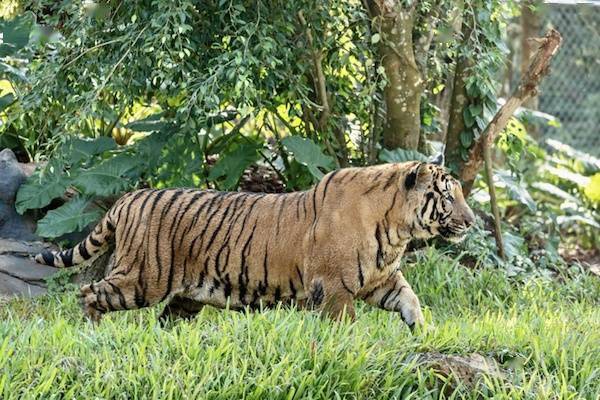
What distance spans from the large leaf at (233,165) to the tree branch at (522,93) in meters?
1.76

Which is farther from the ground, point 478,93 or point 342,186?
point 478,93

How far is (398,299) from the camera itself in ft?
22.0

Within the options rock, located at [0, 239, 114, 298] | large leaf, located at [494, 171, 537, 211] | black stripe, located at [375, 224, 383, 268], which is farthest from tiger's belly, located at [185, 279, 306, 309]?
large leaf, located at [494, 171, 537, 211]

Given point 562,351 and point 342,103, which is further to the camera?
point 342,103

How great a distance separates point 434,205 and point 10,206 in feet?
13.4

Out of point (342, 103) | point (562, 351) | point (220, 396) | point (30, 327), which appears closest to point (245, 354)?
point (220, 396)

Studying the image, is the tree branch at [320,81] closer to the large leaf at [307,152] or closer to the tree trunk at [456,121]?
the large leaf at [307,152]

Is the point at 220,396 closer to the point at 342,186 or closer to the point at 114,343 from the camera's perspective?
the point at 114,343

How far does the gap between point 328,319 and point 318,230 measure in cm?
69

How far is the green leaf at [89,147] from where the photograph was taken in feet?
30.0

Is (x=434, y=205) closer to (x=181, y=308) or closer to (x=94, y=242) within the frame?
(x=181, y=308)

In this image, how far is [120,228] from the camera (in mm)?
7289

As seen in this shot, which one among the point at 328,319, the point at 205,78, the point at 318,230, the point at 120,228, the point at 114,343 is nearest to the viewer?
the point at 114,343

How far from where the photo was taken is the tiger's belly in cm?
689
